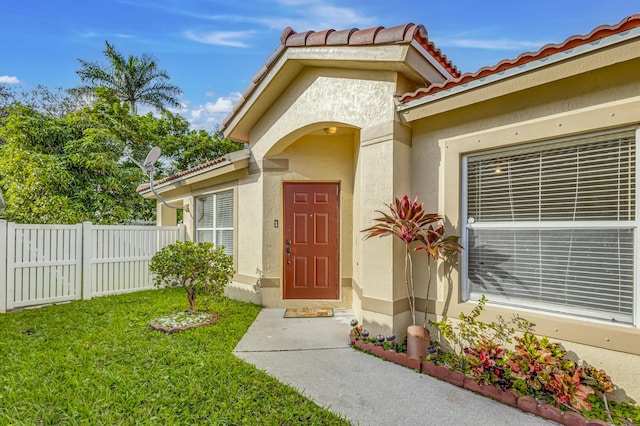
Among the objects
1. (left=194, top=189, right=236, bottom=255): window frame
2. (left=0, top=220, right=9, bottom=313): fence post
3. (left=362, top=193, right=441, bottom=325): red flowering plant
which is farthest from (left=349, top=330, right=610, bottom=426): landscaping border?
(left=0, top=220, right=9, bottom=313): fence post

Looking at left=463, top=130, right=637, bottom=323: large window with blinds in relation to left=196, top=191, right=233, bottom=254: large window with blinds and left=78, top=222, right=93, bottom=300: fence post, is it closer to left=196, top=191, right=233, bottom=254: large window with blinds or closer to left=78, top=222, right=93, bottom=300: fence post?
left=196, top=191, right=233, bottom=254: large window with blinds

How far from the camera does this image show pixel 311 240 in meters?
7.05

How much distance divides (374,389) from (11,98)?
25.1 m

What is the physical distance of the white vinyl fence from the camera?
22.5ft

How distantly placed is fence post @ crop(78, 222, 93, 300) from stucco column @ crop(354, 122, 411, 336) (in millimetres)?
7255

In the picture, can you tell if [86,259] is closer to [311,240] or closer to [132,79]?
[311,240]

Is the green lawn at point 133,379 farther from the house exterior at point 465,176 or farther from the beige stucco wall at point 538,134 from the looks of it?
the beige stucco wall at point 538,134

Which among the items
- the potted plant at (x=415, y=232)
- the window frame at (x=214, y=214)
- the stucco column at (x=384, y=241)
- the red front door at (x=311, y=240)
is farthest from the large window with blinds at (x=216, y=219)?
the potted plant at (x=415, y=232)

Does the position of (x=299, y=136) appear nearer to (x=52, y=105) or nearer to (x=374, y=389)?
(x=374, y=389)

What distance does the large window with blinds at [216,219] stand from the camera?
8.38 meters

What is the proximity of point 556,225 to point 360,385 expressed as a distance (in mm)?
2976

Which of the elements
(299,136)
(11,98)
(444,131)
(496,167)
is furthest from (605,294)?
(11,98)

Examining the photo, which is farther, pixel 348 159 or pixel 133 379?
pixel 348 159

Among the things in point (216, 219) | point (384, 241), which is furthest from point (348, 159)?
point (216, 219)
